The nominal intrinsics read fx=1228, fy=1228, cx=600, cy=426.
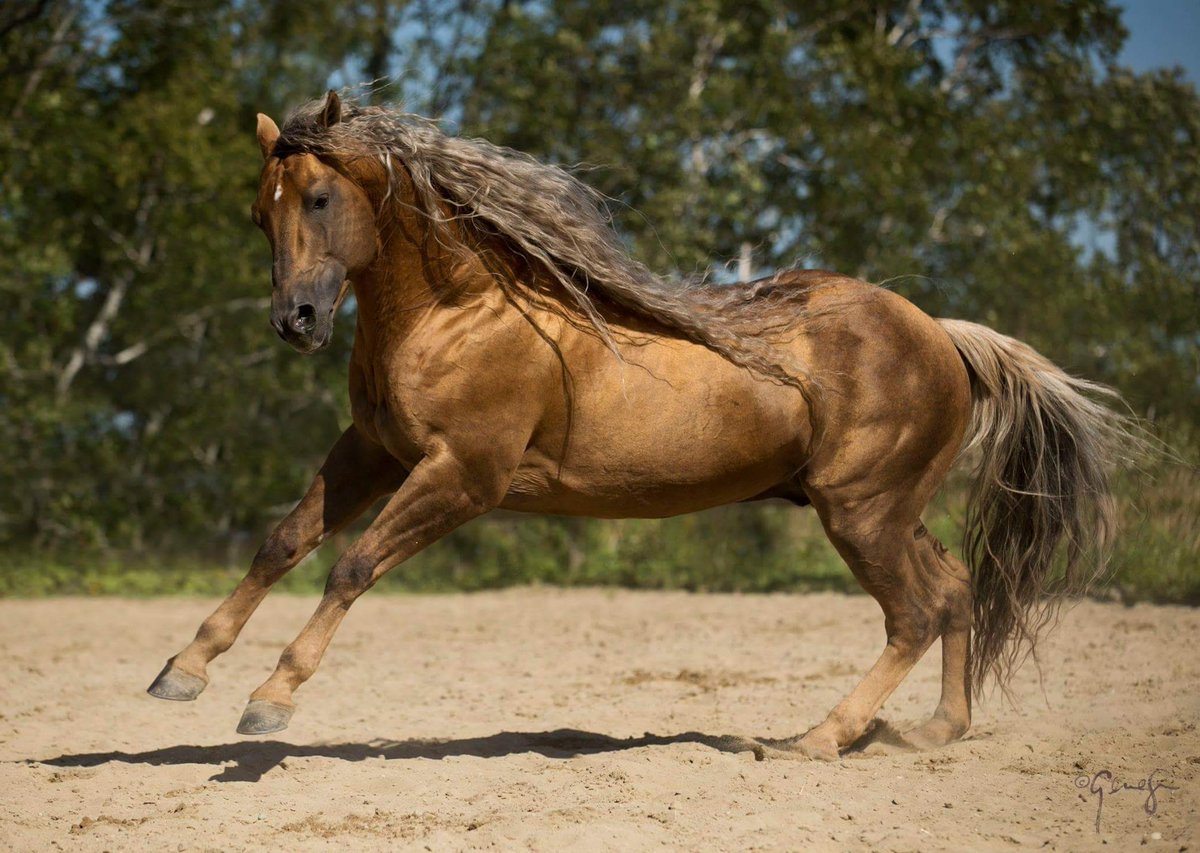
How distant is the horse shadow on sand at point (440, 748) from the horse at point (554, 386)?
0.68 ft

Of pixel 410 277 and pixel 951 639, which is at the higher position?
pixel 410 277

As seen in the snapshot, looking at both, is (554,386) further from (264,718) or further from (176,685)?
(176,685)

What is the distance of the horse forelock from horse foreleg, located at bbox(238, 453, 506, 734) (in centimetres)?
78

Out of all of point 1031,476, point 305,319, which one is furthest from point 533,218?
point 1031,476

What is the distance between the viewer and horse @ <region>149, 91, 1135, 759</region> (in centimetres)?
432

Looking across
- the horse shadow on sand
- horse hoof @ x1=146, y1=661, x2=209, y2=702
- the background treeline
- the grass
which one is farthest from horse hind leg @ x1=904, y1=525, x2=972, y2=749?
the background treeline

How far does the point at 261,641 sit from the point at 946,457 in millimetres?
5463

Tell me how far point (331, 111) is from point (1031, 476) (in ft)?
10.9

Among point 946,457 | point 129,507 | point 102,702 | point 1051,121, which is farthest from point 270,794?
point 1051,121

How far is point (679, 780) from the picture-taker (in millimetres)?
4227

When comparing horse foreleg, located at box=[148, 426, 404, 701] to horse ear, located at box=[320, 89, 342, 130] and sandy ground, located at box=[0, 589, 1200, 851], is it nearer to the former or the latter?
sandy ground, located at box=[0, 589, 1200, 851]

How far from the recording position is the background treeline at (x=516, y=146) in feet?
44.3

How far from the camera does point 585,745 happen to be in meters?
5.29

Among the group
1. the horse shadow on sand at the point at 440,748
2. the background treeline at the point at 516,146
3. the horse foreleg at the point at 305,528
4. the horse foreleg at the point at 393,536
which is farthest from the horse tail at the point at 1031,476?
the background treeline at the point at 516,146
